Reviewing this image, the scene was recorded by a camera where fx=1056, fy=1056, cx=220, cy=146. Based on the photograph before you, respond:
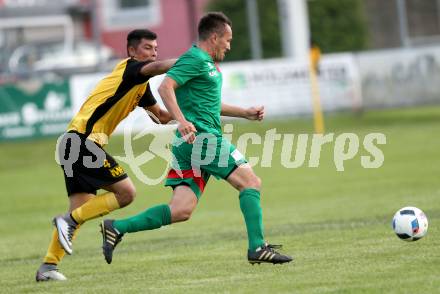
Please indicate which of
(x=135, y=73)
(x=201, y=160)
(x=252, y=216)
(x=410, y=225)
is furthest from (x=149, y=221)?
(x=410, y=225)

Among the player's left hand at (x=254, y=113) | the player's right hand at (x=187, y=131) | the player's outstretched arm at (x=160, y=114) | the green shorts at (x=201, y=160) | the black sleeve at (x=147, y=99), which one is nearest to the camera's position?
the player's right hand at (x=187, y=131)

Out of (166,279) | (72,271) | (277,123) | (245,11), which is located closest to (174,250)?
(72,271)

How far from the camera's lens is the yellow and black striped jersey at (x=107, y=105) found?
8.80 metres

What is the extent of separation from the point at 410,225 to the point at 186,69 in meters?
2.38

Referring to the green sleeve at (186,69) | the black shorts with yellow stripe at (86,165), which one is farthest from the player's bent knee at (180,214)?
the green sleeve at (186,69)

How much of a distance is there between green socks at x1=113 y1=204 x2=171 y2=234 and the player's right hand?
73cm

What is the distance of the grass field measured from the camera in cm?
789

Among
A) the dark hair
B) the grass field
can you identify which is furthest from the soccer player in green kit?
the dark hair

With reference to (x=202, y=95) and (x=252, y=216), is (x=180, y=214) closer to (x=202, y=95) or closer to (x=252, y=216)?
(x=252, y=216)

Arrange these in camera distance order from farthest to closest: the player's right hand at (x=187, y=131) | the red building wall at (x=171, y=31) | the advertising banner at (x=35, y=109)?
the red building wall at (x=171, y=31) < the advertising banner at (x=35, y=109) < the player's right hand at (x=187, y=131)

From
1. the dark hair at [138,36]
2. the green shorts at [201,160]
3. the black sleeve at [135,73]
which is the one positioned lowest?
the green shorts at [201,160]

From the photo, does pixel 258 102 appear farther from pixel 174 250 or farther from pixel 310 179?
pixel 174 250

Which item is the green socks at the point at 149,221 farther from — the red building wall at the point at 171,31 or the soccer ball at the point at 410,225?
the red building wall at the point at 171,31

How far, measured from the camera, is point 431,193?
48.0 feet
